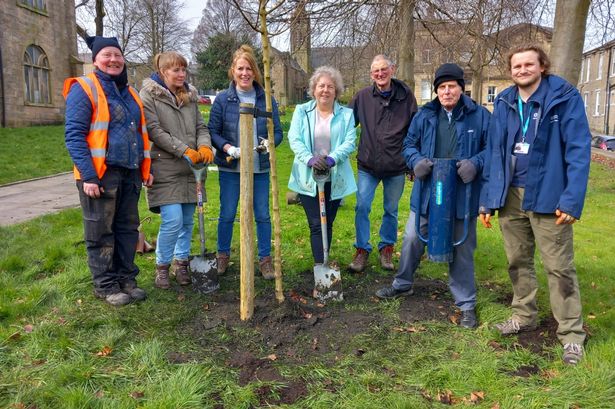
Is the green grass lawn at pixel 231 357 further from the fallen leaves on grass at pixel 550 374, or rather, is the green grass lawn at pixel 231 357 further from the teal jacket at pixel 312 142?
the teal jacket at pixel 312 142

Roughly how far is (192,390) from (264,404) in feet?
1.46

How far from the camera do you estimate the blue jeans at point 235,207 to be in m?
4.79

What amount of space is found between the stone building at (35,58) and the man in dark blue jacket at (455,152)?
793 inches

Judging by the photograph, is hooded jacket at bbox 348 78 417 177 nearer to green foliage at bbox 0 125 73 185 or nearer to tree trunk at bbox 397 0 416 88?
tree trunk at bbox 397 0 416 88

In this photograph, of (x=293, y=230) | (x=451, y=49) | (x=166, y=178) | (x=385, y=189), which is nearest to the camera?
(x=166, y=178)

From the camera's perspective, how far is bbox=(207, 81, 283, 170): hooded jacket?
182 inches

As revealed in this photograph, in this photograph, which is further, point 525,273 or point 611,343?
point 525,273

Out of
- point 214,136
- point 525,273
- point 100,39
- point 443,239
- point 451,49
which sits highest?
point 451,49

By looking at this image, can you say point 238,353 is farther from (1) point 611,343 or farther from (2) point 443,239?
(1) point 611,343

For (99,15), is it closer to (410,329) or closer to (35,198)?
(35,198)

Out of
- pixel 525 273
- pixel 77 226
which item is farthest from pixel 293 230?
pixel 525 273

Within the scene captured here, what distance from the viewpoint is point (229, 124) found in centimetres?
468

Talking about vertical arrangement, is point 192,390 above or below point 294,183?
below

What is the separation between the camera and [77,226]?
22.7 feet
